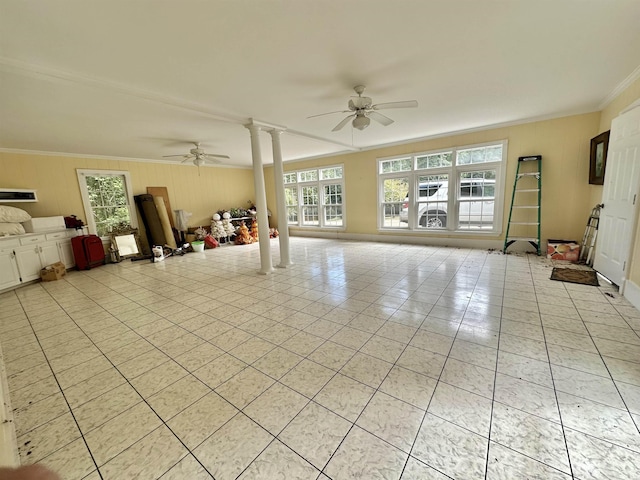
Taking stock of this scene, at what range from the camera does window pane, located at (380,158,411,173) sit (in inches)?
259

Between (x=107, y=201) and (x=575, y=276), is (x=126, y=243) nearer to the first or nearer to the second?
(x=107, y=201)

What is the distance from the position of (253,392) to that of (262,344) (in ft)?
1.98

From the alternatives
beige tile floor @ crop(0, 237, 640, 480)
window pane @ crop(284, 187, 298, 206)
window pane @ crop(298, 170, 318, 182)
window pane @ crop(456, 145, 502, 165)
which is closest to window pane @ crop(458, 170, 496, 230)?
window pane @ crop(456, 145, 502, 165)

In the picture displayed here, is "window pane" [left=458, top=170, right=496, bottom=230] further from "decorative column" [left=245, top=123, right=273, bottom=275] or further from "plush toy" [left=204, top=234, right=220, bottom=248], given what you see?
"plush toy" [left=204, top=234, right=220, bottom=248]

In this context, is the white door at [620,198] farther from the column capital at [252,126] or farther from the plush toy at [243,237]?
the plush toy at [243,237]

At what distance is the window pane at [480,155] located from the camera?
5.42 metres

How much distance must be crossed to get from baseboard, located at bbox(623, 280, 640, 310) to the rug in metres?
0.40

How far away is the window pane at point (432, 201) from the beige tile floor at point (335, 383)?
280 centimetres

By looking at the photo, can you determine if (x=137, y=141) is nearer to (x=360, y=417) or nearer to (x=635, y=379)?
(x=360, y=417)

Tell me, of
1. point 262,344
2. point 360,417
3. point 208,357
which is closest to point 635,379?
point 360,417

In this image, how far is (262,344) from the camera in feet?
8.09

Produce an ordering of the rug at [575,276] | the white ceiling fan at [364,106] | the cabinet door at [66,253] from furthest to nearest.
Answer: the cabinet door at [66,253]
the rug at [575,276]
the white ceiling fan at [364,106]

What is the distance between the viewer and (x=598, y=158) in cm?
415

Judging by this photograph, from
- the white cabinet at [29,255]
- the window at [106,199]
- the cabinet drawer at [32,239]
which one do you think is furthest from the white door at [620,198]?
the window at [106,199]
